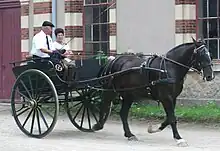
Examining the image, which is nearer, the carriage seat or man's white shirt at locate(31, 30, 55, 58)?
the carriage seat

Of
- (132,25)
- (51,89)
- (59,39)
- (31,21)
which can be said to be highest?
(31,21)

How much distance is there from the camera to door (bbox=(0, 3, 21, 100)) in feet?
55.7

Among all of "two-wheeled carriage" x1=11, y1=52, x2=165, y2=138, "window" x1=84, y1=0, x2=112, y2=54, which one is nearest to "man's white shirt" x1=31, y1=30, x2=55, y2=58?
"two-wheeled carriage" x1=11, y1=52, x2=165, y2=138

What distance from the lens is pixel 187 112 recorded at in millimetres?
12711

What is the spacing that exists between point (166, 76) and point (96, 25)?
20.8ft

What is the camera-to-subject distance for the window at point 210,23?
13.8 meters

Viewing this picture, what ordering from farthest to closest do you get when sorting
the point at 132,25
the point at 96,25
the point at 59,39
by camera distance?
the point at 96,25, the point at 132,25, the point at 59,39

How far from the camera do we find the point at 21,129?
1118 cm

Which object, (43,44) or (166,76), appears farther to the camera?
(43,44)

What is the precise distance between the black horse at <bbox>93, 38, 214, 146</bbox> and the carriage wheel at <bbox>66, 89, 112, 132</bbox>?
90 cm

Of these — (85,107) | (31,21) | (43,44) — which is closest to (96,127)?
(85,107)

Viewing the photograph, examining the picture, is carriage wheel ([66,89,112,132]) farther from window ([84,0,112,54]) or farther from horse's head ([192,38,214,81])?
window ([84,0,112,54])

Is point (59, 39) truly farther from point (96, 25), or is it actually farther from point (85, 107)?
point (96, 25)

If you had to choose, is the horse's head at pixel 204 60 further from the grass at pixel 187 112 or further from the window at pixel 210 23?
the window at pixel 210 23
